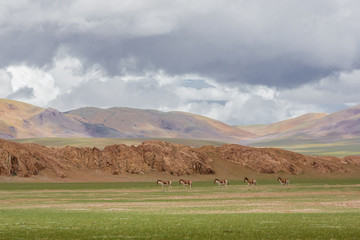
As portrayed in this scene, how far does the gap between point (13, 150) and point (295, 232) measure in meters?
112

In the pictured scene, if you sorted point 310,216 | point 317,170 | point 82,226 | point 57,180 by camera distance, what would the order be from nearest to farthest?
point 82,226 < point 310,216 < point 57,180 < point 317,170

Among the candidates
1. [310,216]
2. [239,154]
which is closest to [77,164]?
[239,154]

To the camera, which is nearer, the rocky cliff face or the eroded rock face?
the rocky cliff face

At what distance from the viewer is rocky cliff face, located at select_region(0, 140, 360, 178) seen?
128 meters

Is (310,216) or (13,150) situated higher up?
(13,150)

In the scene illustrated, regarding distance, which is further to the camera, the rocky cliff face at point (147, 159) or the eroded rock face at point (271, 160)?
the eroded rock face at point (271, 160)

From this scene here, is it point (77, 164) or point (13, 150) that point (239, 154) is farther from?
point (13, 150)

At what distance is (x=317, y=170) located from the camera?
15938 centimetres

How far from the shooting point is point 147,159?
14700cm

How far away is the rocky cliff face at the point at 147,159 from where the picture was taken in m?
128

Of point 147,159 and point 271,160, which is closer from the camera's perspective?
point 147,159

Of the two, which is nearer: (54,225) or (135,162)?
(54,225)

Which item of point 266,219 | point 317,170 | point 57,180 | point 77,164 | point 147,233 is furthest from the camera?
point 317,170

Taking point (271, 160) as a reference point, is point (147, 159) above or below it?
above
